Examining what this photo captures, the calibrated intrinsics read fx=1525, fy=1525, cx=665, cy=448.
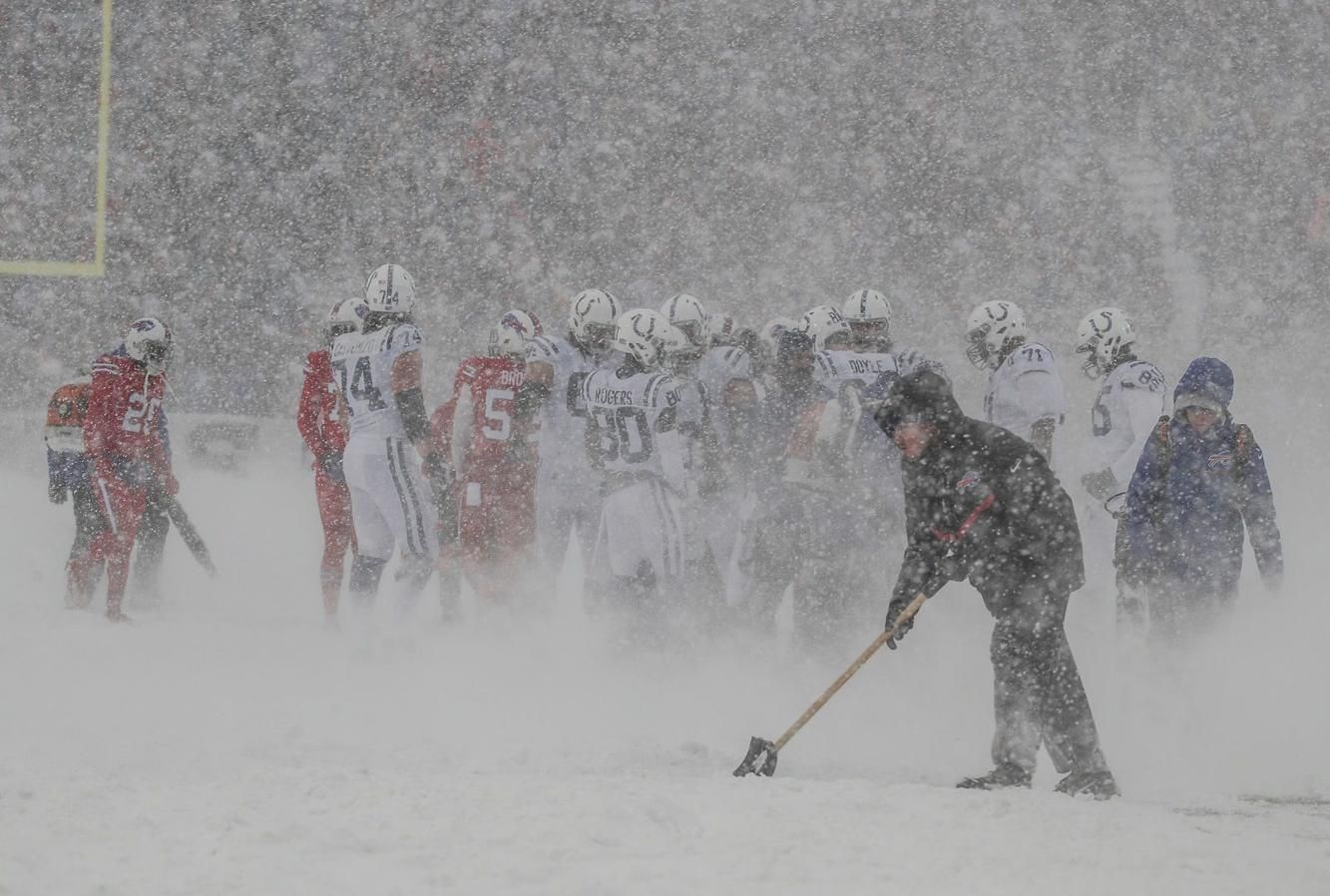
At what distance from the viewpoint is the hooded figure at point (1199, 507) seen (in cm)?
702

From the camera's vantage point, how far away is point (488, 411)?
345 inches

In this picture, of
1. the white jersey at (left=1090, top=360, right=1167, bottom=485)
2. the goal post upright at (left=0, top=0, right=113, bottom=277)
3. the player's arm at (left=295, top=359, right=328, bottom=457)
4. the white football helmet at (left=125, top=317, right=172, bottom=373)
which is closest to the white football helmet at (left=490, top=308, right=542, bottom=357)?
the player's arm at (left=295, top=359, right=328, bottom=457)

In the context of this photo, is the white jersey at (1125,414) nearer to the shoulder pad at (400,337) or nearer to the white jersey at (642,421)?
the white jersey at (642,421)

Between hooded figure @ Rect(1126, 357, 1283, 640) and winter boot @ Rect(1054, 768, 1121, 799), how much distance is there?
195 cm

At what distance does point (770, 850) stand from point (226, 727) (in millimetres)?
2907

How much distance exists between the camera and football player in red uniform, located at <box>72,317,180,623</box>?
874cm

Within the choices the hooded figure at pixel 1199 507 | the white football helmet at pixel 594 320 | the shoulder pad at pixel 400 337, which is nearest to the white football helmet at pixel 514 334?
the white football helmet at pixel 594 320

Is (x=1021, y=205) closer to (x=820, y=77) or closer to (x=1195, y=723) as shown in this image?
(x=820, y=77)

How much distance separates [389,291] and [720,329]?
6.96 feet

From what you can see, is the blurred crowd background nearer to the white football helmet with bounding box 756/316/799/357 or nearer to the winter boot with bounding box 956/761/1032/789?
the white football helmet with bounding box 756/316/799/357

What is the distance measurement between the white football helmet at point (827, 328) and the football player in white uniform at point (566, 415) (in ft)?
3.58

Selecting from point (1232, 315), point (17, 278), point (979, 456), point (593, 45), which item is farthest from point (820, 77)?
point (979, 456)

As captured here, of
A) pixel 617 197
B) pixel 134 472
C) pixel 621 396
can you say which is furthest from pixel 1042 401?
pixel 617 197

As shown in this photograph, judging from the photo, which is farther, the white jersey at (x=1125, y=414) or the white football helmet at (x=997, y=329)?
the white football helmet at (x=997, y=329)
